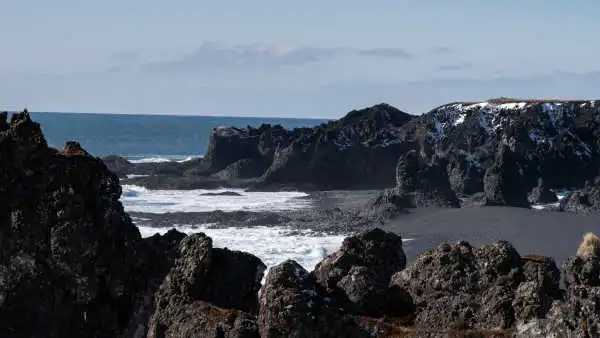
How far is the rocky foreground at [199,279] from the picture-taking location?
13492 mm

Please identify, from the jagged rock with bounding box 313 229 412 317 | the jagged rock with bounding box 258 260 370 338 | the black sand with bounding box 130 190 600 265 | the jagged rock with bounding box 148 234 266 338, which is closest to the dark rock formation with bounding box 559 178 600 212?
the black sand with bounding box 130 190 600 265

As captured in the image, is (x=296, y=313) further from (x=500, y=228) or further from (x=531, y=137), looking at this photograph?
(x=531, y=137)

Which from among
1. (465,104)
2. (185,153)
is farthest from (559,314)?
(185,153)

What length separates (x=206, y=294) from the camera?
15297 mm

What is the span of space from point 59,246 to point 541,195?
49.7m

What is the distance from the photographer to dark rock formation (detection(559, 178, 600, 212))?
184 feet

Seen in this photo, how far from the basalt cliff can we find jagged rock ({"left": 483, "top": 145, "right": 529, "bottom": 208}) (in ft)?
0.25

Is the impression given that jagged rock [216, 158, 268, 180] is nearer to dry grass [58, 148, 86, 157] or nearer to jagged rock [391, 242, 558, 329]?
dry grass [58, 148, 86, 157]

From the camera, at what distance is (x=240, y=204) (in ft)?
214

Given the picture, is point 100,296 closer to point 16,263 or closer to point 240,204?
point 16,263

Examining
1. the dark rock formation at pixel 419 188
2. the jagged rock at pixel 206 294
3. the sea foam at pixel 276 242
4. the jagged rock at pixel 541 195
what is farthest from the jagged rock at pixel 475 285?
the jagged rock at pixel 541 195

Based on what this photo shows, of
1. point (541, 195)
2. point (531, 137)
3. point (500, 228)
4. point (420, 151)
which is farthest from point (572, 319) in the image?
point (420, 151)

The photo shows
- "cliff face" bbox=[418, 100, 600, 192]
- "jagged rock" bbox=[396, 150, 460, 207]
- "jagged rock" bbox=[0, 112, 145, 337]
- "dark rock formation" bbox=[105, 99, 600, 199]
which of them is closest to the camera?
"jagged rock" bbox=[0, 112, 145, 337]

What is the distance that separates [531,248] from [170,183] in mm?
41075
